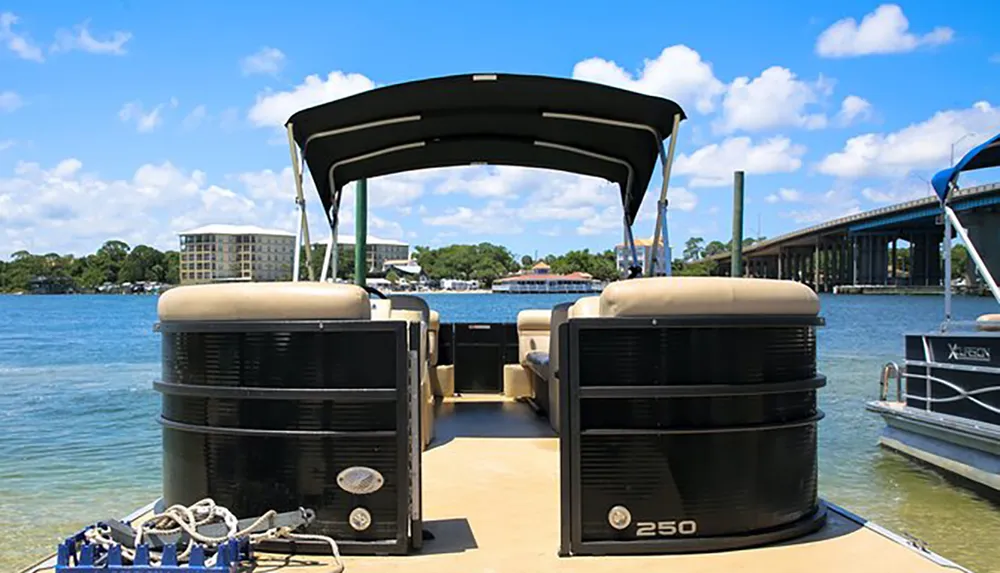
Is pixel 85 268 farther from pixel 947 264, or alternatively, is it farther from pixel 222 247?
pixel 947 264

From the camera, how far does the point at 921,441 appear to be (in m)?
10.6

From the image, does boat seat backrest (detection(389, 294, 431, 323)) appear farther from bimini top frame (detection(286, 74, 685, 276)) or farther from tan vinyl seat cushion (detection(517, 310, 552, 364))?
tan vinyl seat cushion (detection(517, 310, 552, 364))

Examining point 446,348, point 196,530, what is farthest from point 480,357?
point 196,530

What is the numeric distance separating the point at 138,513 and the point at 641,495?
2.26 meters

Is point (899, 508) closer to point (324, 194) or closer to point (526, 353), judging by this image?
point (526, 353)

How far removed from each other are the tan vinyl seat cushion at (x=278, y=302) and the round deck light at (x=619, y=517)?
1.24 metres

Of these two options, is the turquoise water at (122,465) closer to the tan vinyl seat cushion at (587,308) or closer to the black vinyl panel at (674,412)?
the tan vinyl seat cushion at (587,308)

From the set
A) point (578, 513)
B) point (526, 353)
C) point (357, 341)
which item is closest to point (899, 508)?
point (526, 353)

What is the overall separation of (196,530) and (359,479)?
0.61 metres

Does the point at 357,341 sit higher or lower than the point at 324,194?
lower

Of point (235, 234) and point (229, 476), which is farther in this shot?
point (235, 234)

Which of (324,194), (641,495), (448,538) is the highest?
(324,194)

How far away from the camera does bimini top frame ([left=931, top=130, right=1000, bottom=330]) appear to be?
29.8 feet

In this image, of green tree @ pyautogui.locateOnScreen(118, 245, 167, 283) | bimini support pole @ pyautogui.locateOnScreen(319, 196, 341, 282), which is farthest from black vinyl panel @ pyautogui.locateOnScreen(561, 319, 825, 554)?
green tree @ pyautogui.locateOnScreen(118, 245, 167, 283)
